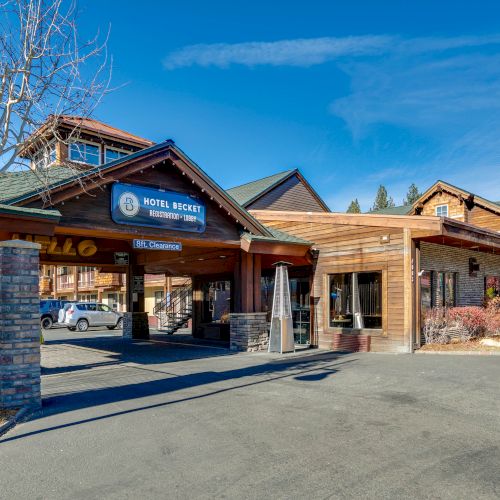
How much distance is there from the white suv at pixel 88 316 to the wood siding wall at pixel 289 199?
39.1 feet

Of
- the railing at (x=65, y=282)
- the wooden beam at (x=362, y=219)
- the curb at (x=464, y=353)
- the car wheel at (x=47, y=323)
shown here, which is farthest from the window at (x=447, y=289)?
the railing at (x=65, y=282)

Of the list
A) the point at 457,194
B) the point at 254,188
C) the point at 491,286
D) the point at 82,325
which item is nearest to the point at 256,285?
the point at 491,286

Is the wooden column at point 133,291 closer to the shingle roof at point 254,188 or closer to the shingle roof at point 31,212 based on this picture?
the shingle roof at point 254,188

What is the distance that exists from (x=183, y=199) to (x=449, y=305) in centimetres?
1000

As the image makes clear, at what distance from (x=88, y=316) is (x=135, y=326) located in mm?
9850

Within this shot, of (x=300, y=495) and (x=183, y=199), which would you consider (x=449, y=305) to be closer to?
(x=183, y=199)

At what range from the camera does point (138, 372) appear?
440 inches

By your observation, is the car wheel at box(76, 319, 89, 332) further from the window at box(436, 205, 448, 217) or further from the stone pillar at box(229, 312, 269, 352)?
the window at box(436, 205, 448, 217)

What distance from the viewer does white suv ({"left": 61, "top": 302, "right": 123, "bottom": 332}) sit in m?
28.6

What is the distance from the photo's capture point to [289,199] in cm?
2852

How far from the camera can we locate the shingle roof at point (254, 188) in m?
26.0

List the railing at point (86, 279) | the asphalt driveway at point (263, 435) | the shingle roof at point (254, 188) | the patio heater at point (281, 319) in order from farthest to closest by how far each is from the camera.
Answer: the railing at point (86, 279), the shingle roof at point (254, 188), the patio heater at point (281, 319), the asphalt driveway at point (263, 435)

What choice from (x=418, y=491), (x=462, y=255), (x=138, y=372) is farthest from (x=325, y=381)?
(x=462, y=255)

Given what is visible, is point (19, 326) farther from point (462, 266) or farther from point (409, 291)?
point (462, 266)
